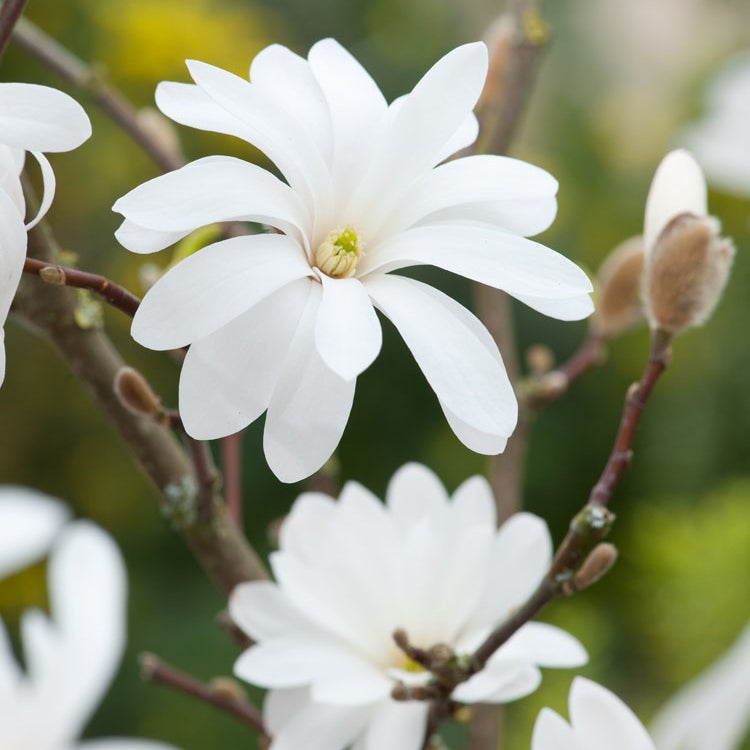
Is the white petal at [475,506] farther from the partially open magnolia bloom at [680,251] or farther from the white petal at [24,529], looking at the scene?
the white petal at [24,529]

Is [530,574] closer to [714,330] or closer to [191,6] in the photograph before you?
[714,330]

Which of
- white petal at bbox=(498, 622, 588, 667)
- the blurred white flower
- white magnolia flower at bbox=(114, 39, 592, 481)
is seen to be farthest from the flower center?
the blurred white flower

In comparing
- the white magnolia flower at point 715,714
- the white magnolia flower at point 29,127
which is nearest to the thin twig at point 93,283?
the white magnolia flower at point 29,127

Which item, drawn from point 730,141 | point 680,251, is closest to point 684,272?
point 680,251

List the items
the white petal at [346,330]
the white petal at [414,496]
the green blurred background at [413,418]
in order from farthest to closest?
the green blurred background at [413,418] < the white petal at [414,496] < the white petal at [346,330]

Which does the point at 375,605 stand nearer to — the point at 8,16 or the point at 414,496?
the point at 414,496
